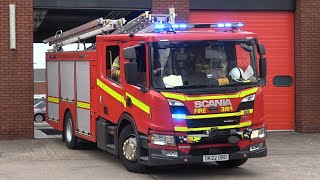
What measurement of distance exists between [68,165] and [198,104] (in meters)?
3.30

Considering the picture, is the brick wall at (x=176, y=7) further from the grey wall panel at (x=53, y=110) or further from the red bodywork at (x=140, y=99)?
the red bodywork at (x=140, y=99)

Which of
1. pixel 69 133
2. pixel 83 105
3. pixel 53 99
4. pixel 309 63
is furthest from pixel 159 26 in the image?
pixel 309 63

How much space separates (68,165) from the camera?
1030 cm

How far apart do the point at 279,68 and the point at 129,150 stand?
852 cm

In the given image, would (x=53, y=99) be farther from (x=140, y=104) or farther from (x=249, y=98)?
(x=249, y=98)

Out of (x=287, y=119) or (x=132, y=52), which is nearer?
(x=132, y=52)

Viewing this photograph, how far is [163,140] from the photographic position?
27.9ft

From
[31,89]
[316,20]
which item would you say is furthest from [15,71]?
[316,20]

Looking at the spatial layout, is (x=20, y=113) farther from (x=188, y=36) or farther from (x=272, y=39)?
(x=272, y=39)

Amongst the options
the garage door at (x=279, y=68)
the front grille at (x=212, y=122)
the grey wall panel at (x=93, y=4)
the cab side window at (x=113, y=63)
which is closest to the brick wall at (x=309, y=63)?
Answer: the garage door at (x=279, y=68)

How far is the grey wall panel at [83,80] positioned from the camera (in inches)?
445

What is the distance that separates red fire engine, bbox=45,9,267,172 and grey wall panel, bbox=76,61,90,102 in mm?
1420

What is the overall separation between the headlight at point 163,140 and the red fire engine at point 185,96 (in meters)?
0.02

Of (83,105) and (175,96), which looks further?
(83,105)
